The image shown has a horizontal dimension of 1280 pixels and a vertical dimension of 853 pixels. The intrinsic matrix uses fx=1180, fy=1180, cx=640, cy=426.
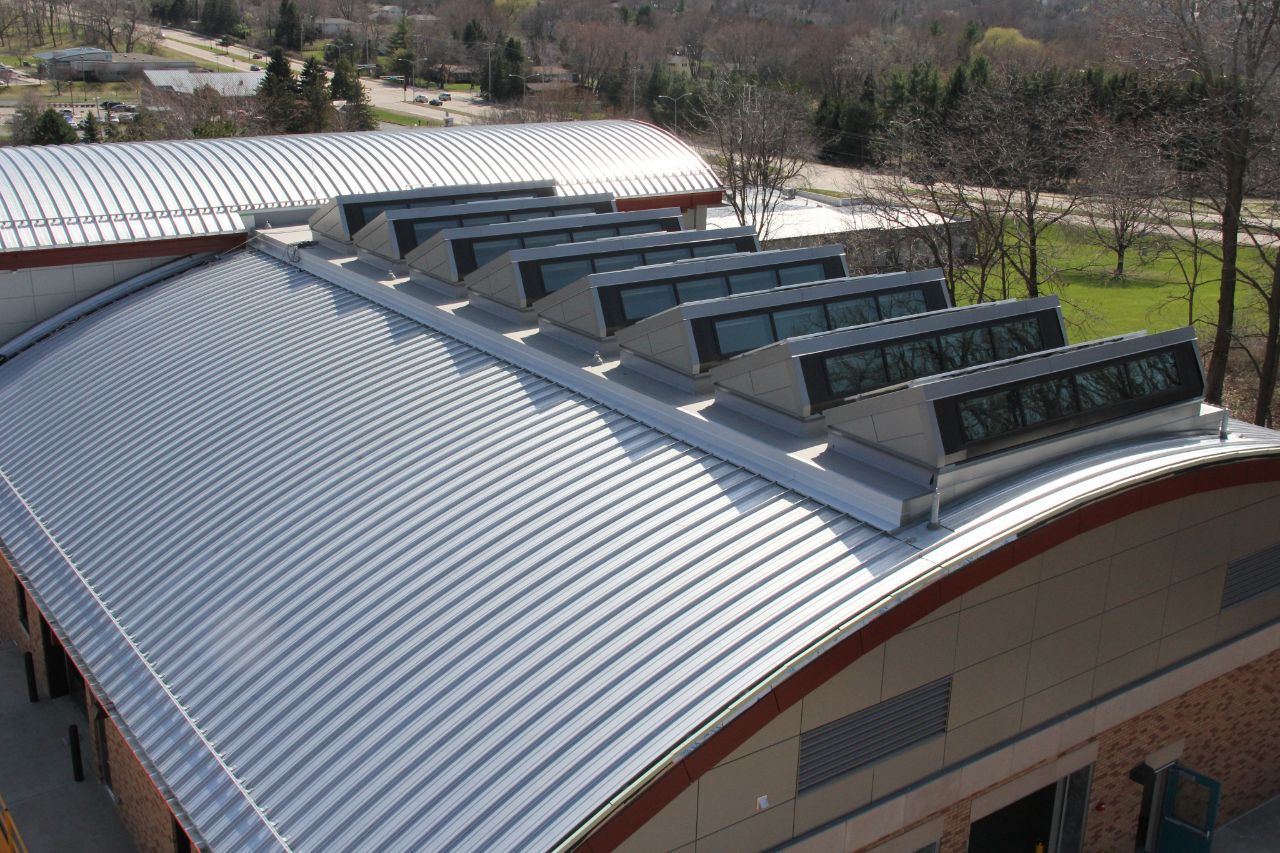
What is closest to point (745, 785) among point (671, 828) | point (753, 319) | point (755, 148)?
point (671, 828)

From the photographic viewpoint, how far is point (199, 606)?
14.8 metres

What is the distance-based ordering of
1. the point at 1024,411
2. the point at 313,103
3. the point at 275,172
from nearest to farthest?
1. the point at 1024,411
2. the point at 275,172
3. the point at 313,103

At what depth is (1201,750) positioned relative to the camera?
16.8 m

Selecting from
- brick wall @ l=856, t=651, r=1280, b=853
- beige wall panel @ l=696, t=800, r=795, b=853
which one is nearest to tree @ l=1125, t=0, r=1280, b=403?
brick wall @ l=856, t=651, r=1280, b=853

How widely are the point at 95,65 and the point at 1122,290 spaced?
10775 cm

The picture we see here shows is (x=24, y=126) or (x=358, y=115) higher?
(x=358, y=115)

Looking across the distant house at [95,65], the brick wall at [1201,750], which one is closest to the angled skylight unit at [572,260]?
the brick wall at [1201,750]

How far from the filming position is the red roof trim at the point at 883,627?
10.2 metres

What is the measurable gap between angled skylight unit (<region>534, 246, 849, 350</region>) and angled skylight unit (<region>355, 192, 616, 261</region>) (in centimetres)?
483

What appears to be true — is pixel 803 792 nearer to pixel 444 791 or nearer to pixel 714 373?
pixel 444 791

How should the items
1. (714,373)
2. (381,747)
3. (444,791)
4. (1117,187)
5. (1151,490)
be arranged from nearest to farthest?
(444,791)
(381,747)
(1151,490)
(714,373)
(1117,187)

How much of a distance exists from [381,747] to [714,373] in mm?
6855

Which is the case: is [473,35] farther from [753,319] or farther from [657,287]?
[753,319]

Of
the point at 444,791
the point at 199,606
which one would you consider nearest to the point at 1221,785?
the point at 444,791
